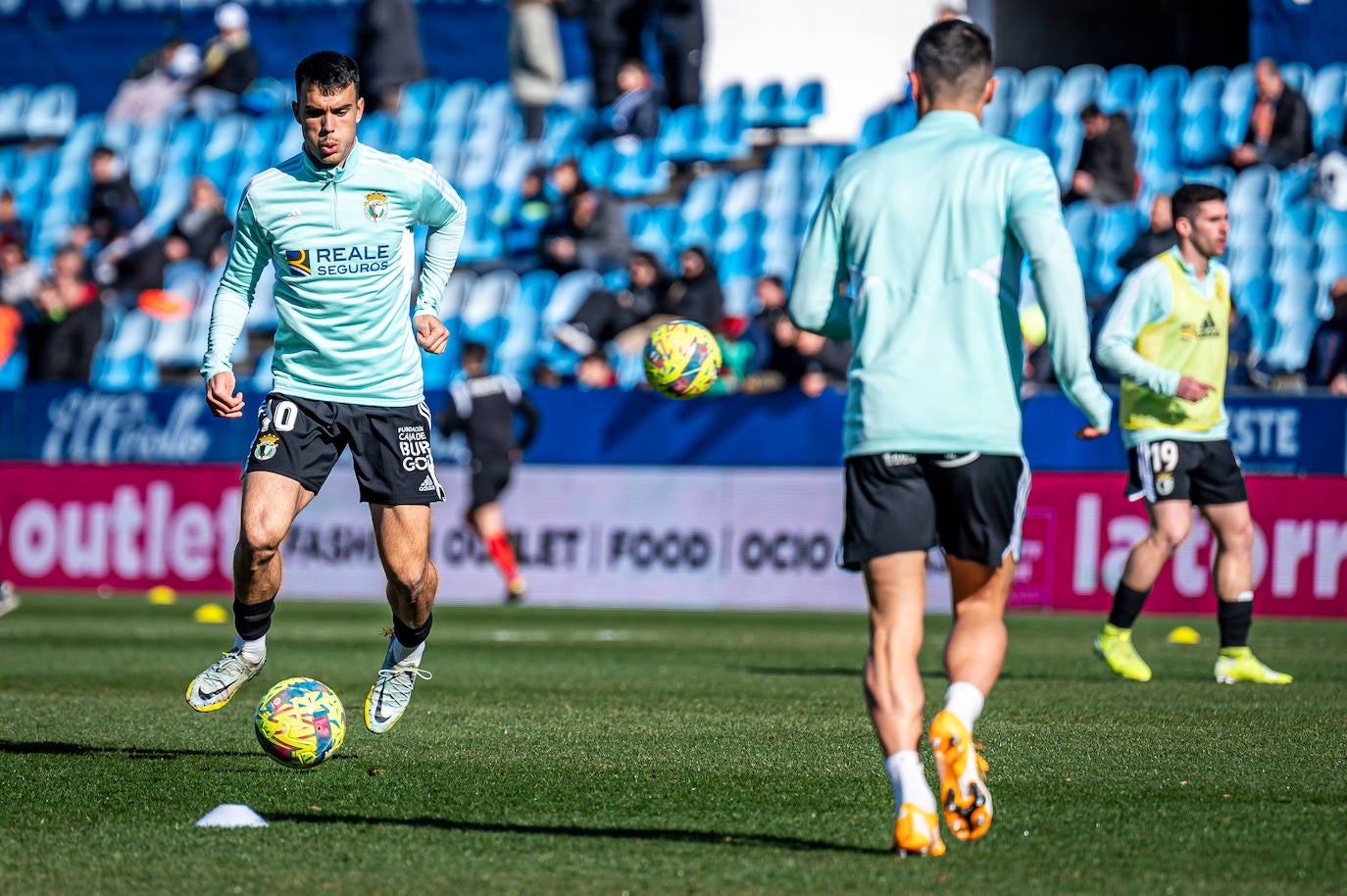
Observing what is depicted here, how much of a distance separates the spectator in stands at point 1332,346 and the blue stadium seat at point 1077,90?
185 inches

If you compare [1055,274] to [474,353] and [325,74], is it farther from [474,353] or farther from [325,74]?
[474,353]

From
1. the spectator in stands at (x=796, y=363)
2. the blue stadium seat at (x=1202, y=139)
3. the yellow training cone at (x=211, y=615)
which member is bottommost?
the yellow training cone at (x=211, y=615)

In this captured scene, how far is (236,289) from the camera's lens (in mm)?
6965

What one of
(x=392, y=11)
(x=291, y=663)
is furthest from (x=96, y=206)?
(x=291, y=663)

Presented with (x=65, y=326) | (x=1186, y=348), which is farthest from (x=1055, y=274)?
(x=65, y=326)

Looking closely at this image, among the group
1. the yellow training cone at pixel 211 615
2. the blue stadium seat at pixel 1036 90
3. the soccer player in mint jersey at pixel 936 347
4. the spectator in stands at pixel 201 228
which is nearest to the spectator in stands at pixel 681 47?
the blue stadium seat at pixel 1036 90

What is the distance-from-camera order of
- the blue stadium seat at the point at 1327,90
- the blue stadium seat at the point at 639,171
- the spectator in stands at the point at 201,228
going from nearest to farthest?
the blue stadium seat at the point at 1327,90
the blue stadium seat at the point at 639,171
the spectator in stands at the point at 201,228

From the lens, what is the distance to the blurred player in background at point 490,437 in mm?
16891

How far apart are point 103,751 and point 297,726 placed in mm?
1018

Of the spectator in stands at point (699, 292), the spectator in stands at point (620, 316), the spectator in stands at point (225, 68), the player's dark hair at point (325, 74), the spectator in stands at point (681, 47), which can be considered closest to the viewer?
the player's dark hair at point (325, 74)

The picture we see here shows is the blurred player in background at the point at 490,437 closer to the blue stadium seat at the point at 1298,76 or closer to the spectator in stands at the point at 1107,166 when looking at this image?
the spectator in stands at the point at 1107,166

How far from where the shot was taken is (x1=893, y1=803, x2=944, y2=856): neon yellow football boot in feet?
15.3

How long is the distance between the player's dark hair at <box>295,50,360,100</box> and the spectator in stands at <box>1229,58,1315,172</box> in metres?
13.2

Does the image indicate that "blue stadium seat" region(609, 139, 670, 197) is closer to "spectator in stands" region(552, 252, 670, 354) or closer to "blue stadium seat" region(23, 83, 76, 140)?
"spectator in stands" region(552, 252, 670, 354)
